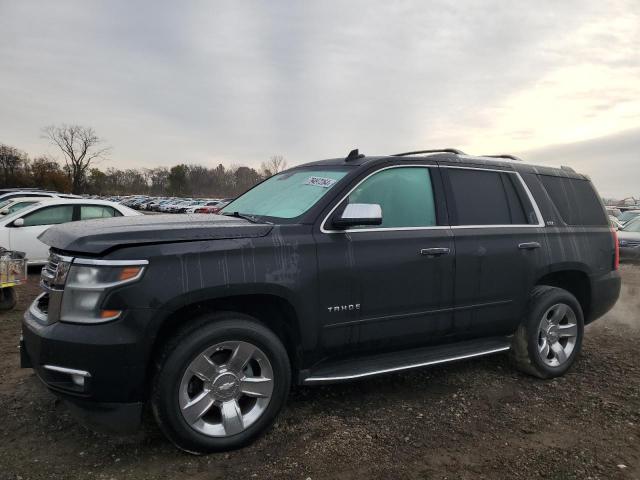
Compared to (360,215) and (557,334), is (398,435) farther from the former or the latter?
(557,334)

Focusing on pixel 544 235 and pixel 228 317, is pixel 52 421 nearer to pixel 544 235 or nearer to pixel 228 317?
pixel 228 317

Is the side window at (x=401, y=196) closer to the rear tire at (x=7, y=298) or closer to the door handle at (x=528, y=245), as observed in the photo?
the door handle at (x=528, y=245)

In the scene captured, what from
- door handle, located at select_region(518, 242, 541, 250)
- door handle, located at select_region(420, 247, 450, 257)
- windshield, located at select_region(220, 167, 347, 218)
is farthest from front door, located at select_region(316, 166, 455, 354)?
door handle, located at select_region(518, 242, 541, 250)

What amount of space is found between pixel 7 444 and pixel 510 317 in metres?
3.79

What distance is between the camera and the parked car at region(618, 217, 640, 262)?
11.3m

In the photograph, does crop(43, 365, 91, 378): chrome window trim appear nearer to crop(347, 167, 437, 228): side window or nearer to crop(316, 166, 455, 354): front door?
crop(316, 166, 455, 354): front door

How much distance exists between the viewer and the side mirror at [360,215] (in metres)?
3.27

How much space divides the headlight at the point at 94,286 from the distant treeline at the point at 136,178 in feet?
238

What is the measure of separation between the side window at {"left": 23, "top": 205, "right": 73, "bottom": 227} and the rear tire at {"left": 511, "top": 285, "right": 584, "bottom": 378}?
8.74 meters

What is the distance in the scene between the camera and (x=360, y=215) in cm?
327

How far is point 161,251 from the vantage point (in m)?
2.85

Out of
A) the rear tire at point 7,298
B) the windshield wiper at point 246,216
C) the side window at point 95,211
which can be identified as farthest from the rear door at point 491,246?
the side window at point 95,211

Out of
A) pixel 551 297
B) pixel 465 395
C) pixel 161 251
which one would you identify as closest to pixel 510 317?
pixel 551 297

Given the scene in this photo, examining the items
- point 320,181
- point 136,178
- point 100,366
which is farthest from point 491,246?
point 136,178
